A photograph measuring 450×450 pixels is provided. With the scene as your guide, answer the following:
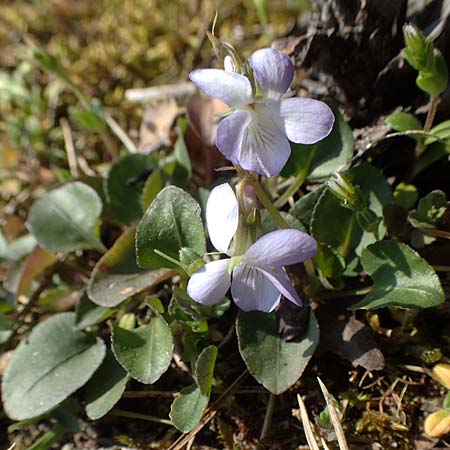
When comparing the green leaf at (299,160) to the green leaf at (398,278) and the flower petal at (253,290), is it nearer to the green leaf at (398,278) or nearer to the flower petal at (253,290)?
the green leaf at (398,278)

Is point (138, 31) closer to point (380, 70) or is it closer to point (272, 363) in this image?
point (380, 70)

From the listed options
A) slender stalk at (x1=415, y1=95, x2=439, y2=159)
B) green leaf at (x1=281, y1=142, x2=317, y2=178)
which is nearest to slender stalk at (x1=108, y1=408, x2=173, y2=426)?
green leaf at (x1=281, y1=142, x2=317, y2=178)

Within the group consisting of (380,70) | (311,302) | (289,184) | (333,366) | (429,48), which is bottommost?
(333,366)

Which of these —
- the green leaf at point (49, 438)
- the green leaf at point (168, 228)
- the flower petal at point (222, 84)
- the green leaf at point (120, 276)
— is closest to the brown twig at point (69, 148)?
the green leaf at point (120, 276)

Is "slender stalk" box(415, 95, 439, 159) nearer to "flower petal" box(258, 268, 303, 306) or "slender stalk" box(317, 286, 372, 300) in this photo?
"slender stalk" box(317, 286, 372, 300)

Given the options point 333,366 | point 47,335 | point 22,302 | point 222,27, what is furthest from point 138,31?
point 333,366

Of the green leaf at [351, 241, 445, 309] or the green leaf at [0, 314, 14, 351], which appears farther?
the green leaf at [0, 314, 14, 351]

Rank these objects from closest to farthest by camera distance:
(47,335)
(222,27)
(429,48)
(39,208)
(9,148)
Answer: (429,48), (47,335), (39,208), (9,148), (222,27)
